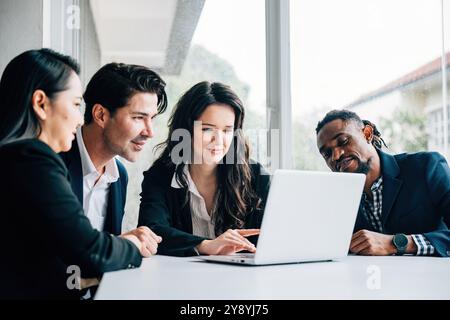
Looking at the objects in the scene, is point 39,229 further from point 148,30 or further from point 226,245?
point 148,30

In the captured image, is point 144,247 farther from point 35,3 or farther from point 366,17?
point 366,17

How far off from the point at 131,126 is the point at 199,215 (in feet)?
1.61

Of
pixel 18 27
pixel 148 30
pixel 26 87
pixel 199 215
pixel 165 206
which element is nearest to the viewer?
pixel 26 87

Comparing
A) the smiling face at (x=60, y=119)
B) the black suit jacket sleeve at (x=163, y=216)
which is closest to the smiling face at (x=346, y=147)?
the black suit jacket sleeve at (x=163, y=216)

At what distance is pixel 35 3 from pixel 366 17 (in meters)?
1.87

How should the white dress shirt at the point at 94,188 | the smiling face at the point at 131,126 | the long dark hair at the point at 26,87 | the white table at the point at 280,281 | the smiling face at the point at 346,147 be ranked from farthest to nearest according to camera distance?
the smiling face at the point at 346,147
the smiling face at the point at 131,126
the white dress shirt at the point at 94,188
the long dark hair at the point at 26,87
the white table at the point at 280,281

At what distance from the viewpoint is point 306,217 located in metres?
1.78

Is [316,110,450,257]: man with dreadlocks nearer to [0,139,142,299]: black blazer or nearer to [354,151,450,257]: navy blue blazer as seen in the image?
[354,151,450,257]: navy blue blazer

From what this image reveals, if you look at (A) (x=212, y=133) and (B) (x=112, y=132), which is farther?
(A) (x=212, y=133)

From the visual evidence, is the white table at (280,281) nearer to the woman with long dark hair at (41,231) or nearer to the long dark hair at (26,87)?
the woman with long dark hair at (41,231)

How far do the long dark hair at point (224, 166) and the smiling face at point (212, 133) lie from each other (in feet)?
0.09

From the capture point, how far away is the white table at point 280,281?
1257mm

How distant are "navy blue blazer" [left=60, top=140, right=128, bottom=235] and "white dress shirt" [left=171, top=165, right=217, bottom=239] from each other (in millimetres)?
237

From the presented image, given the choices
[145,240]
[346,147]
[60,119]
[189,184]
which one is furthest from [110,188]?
[346,147]
